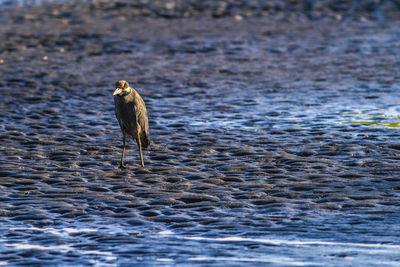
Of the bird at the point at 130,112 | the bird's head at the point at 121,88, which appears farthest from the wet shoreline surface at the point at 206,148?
the bird's head at the point at 121,88

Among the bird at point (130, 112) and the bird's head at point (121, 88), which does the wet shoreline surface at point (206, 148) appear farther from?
the bird's head at point (121, 88)

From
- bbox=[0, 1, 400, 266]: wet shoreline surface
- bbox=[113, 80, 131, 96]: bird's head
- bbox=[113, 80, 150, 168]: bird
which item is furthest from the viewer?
bbox=[113, 80, 150, 168]: bird

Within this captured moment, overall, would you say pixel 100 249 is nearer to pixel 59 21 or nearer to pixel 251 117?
pixel 251 117

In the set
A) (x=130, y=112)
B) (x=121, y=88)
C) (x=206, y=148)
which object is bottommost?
(x=206, y=148)

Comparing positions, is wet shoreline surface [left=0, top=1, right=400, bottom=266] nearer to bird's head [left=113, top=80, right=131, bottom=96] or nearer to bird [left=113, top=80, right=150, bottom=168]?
bird [left=113, top=80, right=150, bottom=168]

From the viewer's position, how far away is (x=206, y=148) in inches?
428

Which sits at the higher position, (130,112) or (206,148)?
(130,112)

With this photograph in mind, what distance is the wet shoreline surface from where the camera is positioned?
23.2ft

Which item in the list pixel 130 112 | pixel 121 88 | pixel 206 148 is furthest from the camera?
pixel 206 148

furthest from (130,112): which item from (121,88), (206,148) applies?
(206,148)

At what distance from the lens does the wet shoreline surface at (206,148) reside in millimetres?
7086

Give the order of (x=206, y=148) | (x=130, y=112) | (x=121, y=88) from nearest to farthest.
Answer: (x=121, y=88), (x=130, y=112), (x=206, y=148)

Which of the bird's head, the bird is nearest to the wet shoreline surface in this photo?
the bird

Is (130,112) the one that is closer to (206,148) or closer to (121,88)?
(121,88)
